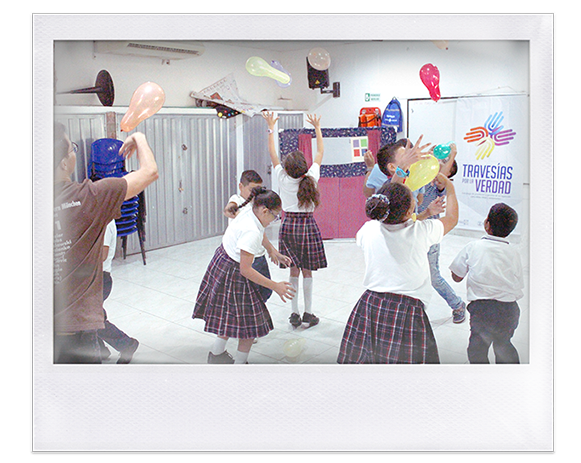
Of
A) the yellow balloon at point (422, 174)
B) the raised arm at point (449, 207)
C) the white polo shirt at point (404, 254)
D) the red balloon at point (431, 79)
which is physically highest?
the red balloon at point (431, 79)

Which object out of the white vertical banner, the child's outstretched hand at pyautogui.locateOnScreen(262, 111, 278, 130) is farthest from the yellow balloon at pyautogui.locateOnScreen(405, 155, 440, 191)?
the child's outstretched hand at pyautogui.locateOnScreen(262, 111, 278, 130)

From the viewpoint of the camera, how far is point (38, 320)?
10.5ft

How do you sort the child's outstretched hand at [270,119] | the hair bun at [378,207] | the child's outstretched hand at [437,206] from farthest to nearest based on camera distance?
the child's outstretched hand at [270,119]
the child's outstretched hand at [437,206]
the hair bun at [378,207]

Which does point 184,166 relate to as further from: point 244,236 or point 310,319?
point 310,319

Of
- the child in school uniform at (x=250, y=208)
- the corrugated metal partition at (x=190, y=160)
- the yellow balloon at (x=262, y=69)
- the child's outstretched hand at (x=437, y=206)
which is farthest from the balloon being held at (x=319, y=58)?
the child's outstretched hand at (x=437, y=206)

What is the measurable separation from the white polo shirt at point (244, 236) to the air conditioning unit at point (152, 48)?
79 centimetres

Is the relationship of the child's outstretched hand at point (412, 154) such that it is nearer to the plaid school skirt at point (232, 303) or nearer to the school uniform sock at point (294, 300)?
the school uniform sock at point (294, 300)

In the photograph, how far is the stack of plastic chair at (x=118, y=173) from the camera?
3.17 m

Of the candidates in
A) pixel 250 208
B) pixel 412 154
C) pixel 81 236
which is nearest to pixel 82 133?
pixel 81 236

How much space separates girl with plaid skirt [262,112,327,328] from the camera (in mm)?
3225

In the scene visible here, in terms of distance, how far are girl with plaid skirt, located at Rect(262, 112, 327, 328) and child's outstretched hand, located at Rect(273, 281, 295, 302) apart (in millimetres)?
39

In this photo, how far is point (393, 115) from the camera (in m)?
3.21

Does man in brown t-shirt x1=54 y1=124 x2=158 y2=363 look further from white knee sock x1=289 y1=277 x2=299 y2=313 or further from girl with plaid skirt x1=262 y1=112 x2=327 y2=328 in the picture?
white knee sock x1=289 y1=277 x2=299 y2=313

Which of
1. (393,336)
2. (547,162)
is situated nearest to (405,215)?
(393,336)
